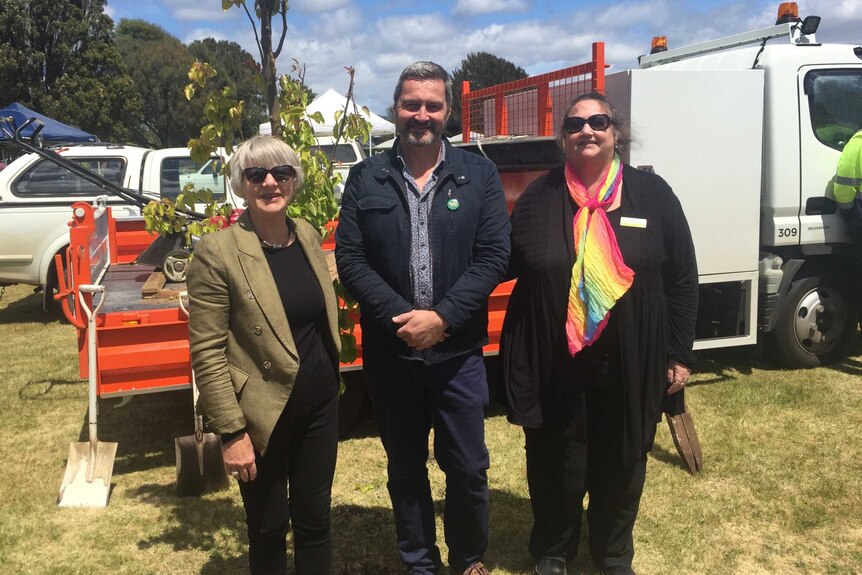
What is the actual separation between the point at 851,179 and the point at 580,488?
3.83 m

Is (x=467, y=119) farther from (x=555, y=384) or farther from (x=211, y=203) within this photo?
(x=555, y=384)

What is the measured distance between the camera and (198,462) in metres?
3.78

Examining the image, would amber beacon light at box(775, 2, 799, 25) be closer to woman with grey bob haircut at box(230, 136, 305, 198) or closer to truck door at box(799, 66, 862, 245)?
truck door at box(799, 66, 862, 245)

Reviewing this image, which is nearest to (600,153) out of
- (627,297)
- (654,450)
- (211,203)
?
(627,297)

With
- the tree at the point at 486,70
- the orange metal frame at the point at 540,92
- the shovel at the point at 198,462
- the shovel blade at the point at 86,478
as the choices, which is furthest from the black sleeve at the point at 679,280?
the tree at the point at 486,70

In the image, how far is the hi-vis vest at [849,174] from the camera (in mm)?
5262

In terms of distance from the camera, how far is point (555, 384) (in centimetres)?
277

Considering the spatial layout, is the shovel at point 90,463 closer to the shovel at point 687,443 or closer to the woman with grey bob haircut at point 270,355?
the woman with grey bob haircut at point 270,355

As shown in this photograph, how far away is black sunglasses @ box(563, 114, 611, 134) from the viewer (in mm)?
2609

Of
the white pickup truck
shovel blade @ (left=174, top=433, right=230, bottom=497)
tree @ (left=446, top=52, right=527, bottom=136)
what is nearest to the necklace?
shovel blade @ (left=174, top=433, right=230, bottom=497)

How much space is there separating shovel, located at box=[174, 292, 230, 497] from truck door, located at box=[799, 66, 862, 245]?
4.49m

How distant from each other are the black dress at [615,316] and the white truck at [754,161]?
219 centimetres

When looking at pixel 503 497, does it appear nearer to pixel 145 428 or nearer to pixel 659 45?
pixel 145 428

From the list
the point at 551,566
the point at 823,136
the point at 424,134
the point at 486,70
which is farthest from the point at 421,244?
the point at 486,70
